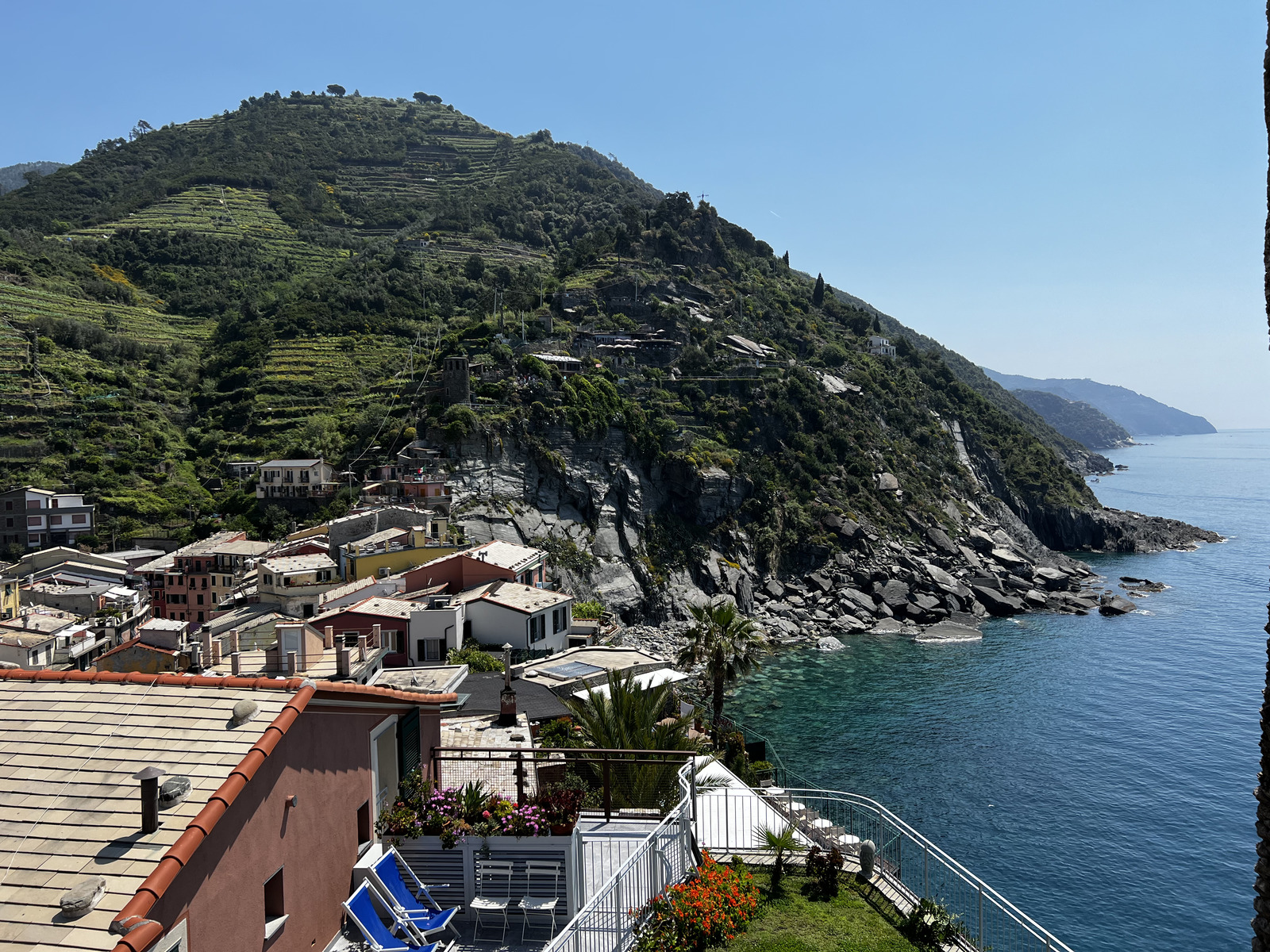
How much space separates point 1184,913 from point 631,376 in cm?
6353

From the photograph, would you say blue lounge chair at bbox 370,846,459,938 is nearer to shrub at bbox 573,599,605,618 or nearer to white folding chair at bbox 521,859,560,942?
white folding chair at bbox 521,859,560,942

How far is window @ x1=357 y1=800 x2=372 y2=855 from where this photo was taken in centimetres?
918

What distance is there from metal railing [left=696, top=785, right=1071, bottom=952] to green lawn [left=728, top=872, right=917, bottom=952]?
727 millimetres

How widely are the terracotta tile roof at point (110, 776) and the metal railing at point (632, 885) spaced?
3.68m

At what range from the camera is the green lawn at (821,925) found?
35.2 ft

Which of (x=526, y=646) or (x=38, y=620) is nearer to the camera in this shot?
(x=526, y=646)

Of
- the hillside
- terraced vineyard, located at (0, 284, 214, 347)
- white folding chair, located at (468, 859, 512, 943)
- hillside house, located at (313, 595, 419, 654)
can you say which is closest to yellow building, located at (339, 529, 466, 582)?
hillside house, located at (313, 595, 419, 654)

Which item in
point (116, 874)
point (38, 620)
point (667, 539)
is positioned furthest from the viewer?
point (667, 539)

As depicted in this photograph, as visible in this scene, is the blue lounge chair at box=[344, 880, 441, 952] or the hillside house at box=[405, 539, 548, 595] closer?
the blue lounge chair at box=[344, 880, 441, 952]

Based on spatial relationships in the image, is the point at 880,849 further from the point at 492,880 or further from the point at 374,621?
the point at 374,621

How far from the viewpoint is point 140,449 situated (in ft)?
225

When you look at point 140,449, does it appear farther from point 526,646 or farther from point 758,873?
point 758,873

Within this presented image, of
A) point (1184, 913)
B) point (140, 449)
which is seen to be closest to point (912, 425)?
point (1184, 913)

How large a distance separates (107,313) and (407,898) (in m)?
105
